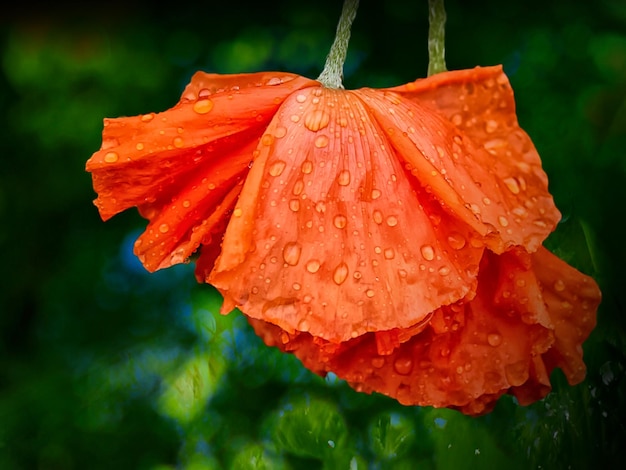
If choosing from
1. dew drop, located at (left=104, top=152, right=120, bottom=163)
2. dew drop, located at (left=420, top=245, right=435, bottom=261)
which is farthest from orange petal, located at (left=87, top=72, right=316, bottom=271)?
dew drop, located at (left=420, top=245, right=435, bottom=261)

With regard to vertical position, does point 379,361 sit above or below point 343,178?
below

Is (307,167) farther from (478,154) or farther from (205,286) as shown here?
(205,286)

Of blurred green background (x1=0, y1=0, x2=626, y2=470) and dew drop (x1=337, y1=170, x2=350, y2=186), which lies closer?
dew drop (x1=337, y1=170, x2=350, y2=186)

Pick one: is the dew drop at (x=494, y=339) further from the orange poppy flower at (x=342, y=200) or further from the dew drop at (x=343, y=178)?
the dew drop at (x=343, y=178)

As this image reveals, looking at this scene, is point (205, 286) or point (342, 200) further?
point (205, 286)

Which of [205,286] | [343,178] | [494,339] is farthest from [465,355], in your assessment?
[205,286]

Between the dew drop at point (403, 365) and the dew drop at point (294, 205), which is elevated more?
the dew drop at point (294, 205)

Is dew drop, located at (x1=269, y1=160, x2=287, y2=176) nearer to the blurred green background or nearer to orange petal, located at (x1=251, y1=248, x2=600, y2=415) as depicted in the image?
orange petal, located at (x1=251, y1=248, x2=600, y2=415)

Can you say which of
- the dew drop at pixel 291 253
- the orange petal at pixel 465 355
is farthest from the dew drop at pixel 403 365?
the dew drop at pixel 291 253
